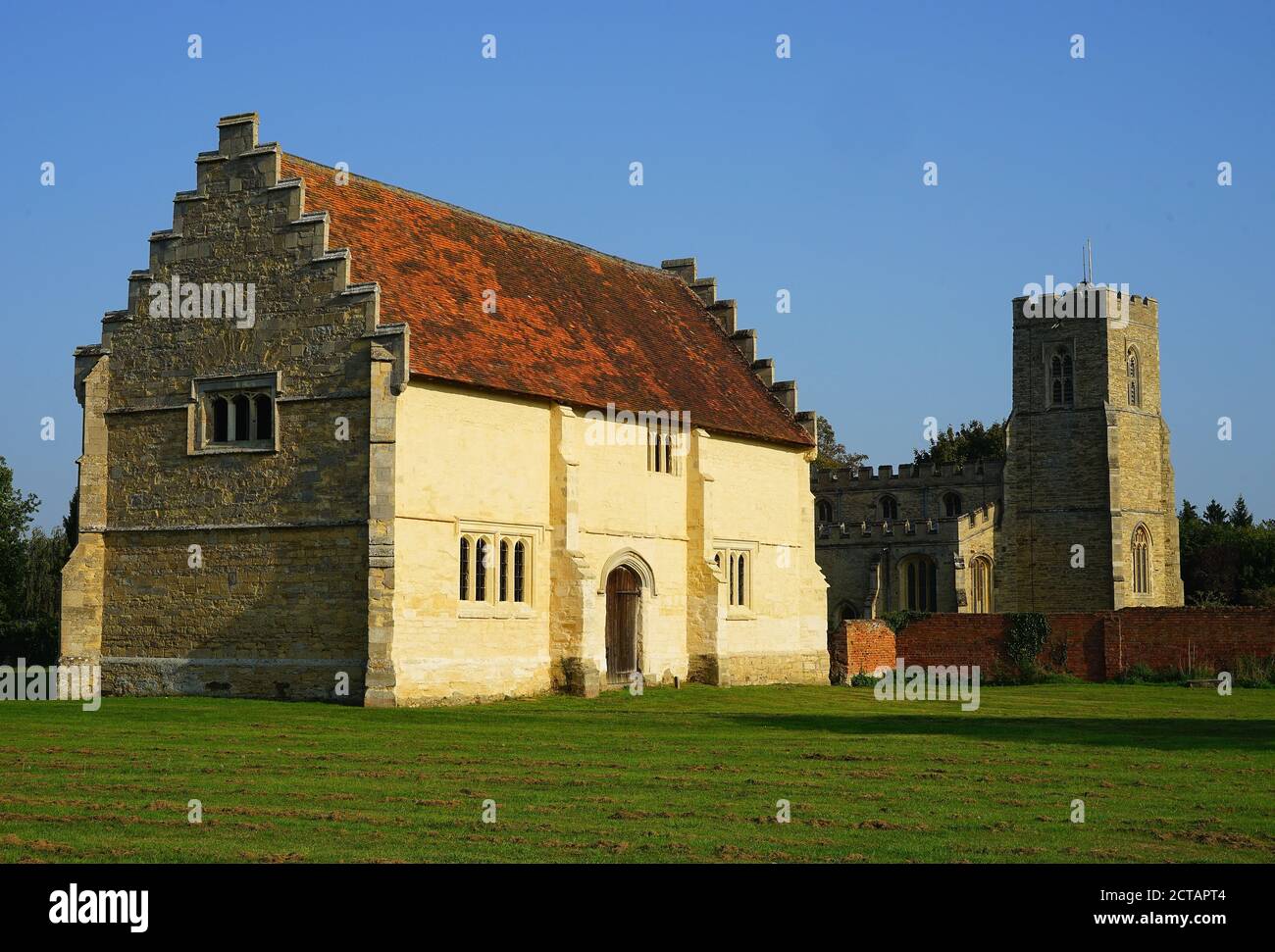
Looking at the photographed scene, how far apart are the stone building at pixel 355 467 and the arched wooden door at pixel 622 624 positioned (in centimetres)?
6

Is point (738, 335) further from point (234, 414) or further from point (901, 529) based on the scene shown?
point (901, 529)

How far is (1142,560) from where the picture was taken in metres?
75.7

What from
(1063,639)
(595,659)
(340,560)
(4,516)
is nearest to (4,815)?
(340,560)

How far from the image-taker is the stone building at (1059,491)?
7300cm

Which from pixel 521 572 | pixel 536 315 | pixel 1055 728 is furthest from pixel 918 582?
pixel 1055 728

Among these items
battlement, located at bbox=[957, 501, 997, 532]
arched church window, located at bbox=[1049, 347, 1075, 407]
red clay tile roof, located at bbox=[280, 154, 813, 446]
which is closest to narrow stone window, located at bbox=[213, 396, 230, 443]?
red clay tile roof, located at bbox=[280, 154, 813, 446]

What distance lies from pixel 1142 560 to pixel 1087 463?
5359 millimetres

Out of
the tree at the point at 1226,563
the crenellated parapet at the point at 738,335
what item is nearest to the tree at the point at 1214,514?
the tree at the point at 1226,563

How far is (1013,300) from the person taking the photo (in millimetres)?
78125

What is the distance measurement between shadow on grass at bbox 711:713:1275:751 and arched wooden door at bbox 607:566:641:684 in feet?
23.8

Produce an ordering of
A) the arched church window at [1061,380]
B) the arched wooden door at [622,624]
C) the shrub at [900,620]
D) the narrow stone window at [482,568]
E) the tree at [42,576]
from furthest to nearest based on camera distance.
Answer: the arched church window at [1061,380] → the tree at [42,576] → the shrub at [900,620] → the arched wooden door at [622,624] → the narrow stone window at [482,568]

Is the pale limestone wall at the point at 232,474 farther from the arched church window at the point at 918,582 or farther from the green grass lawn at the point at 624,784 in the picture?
the arched church window at the point at 918,582
